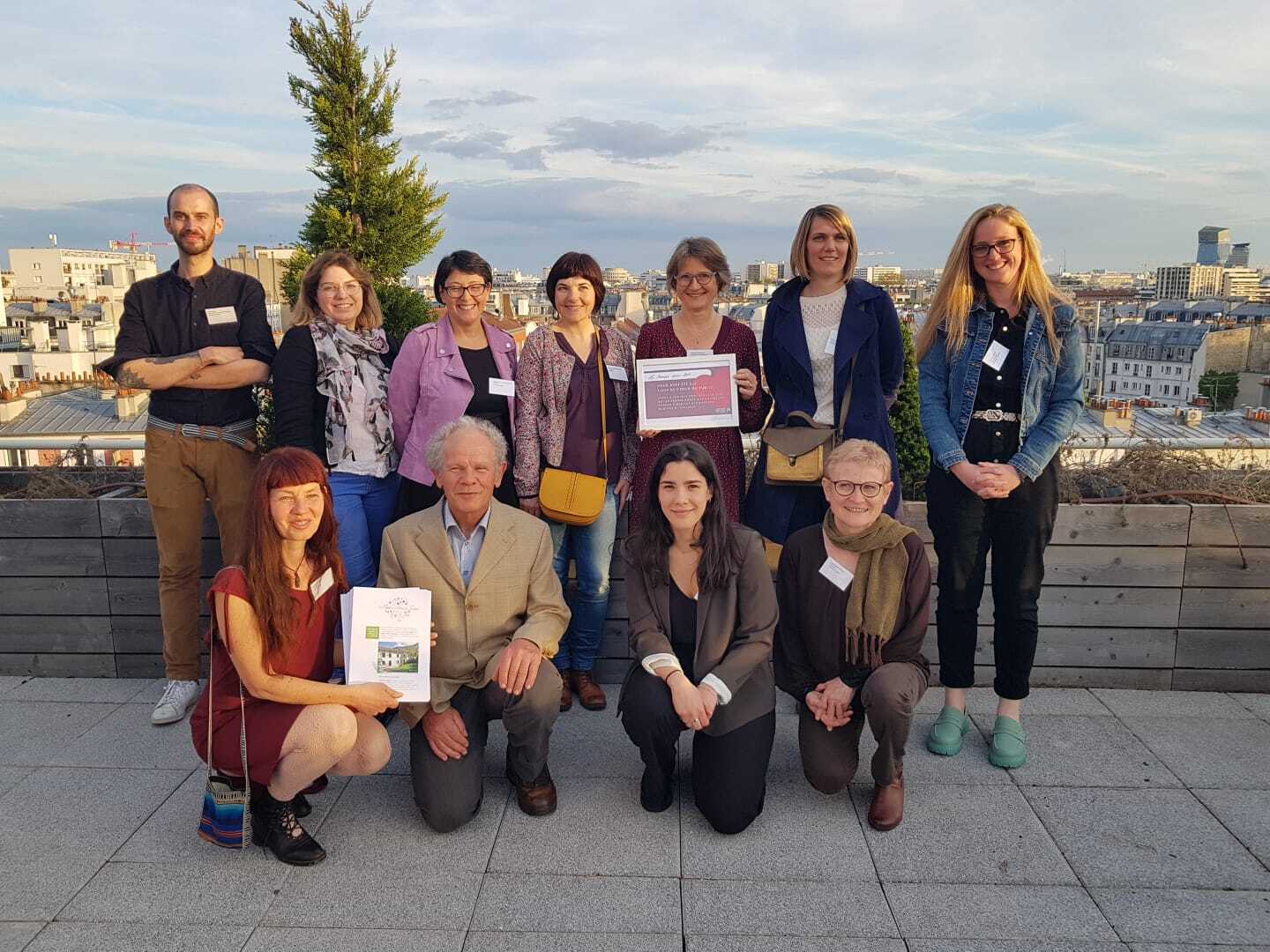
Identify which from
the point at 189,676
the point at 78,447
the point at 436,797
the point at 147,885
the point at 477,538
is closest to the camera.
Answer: the point at 147,885

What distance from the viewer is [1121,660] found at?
4.09 m

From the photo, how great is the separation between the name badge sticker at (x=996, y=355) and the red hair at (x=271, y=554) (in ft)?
8.07

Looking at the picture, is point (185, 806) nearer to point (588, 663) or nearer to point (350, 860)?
point (350, 860)

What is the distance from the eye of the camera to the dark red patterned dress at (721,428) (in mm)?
3707

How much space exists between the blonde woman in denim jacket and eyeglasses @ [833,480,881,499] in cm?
48

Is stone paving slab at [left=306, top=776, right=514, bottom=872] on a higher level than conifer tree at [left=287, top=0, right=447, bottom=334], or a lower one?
lower

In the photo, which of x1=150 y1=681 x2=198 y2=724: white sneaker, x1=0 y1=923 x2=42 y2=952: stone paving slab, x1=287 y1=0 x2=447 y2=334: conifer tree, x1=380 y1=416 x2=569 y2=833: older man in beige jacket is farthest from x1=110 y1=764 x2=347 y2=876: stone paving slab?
x1=287 y1=0 x2=447 y2=334: conifer tree

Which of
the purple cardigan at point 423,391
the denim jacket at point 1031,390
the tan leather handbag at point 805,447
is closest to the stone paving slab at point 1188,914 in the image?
the denim jacket at point 1031,390

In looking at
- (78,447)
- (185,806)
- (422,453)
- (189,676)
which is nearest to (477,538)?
(422,453)

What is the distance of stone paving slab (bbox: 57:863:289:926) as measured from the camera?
256 centimetres

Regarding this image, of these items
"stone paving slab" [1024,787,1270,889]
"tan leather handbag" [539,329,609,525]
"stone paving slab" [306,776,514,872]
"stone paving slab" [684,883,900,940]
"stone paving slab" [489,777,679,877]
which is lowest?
"stone paving slab" [306,776,514,872]

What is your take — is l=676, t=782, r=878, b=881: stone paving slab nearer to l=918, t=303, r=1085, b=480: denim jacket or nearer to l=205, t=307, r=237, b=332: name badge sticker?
l=918, t=303, r=1085, b=480: denim jacket

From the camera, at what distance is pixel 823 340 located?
11.4ft

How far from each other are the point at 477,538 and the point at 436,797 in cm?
89
